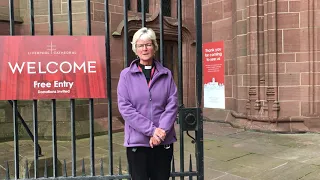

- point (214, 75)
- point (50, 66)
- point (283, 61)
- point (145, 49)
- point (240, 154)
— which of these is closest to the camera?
point (145, 49)

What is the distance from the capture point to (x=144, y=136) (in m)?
2.53

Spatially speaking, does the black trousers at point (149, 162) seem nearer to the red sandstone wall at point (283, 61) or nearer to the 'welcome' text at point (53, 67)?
the 'welcome' text at point (53, 67)

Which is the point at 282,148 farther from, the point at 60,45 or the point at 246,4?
the point at 60,45

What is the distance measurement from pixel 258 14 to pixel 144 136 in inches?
236

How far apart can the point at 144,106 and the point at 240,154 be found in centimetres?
334

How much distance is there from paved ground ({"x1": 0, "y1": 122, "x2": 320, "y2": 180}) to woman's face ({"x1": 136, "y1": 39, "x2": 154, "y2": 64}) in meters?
2.09

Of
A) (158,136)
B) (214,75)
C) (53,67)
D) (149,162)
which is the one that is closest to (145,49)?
(158,136)

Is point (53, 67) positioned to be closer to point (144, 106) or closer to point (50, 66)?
point (50, 66)

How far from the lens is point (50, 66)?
3.09 m

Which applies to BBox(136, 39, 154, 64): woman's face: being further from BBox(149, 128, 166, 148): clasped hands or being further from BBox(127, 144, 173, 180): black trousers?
BBox(127, 144, 173, 180): black trousers

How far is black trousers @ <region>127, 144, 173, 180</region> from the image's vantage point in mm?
2553

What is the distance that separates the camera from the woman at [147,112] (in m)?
2.49

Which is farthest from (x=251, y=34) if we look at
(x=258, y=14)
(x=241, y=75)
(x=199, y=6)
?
(x=199, y=6)

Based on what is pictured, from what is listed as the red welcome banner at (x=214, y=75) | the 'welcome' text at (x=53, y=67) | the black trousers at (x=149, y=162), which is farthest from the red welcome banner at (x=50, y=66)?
the red welcome banner at (x=214, y=75)
